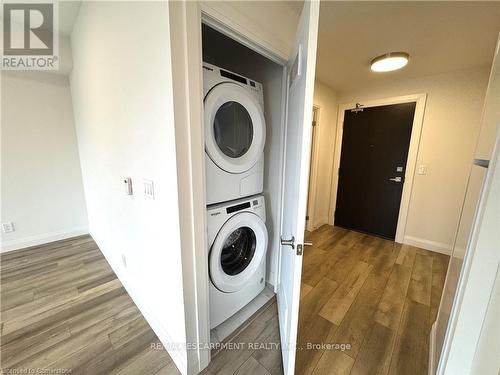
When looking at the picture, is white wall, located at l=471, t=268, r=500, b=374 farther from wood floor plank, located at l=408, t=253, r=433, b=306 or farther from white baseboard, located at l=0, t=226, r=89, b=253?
white baseboard, located at l=0, t=226, r=89, b=253

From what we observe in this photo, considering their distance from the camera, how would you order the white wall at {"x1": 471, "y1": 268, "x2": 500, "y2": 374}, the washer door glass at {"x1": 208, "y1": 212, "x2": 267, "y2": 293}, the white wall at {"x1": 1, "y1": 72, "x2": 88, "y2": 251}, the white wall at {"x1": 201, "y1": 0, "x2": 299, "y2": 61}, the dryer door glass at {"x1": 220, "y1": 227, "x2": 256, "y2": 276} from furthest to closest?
1. the white wall at {"x1": 1, "y1": 72, "x2": 88, "y2": 251}
2. the dryer door glass at {"x1": 220, "y1": 227, "x2": 256, "y2": 276}
3. the washer door glass at {"x1": 208, "y1": 212, "x2": 267, "y2": 293}
4. the white wall at {"x1": 201, "y1": 0, "x2": 299, "y2": 61}
5. the white wall at {"x1": 471, "y1": 268, "x2": 500, "y2": 374}

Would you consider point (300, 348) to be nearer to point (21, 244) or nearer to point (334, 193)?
point (334, 193)

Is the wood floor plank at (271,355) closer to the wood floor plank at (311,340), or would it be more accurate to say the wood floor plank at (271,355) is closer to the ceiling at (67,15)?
the wood floor plank at (311,340)

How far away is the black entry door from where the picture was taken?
2658 millimetres

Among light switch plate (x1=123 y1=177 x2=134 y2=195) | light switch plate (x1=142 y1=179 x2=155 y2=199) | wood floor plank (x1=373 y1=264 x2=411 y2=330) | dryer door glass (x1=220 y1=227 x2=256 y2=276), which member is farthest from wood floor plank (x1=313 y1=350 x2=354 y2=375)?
light switch plate (x1=123 y1=177 x2=134 y2=195)

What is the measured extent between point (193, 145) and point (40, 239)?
10.3ft

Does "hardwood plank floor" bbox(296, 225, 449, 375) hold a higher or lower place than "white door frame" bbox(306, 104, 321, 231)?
lower

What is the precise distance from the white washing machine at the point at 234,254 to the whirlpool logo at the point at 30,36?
7.99ft

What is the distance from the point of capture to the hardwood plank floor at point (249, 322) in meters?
1.19

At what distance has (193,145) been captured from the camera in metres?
0.88

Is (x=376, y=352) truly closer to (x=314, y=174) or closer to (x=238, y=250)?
(x=238, y=250)

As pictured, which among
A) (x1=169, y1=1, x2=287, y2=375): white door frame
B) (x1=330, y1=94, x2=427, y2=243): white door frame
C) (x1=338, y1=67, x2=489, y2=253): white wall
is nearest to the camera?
(x1=169, y1=1, x2=287, y2=375): white door frame

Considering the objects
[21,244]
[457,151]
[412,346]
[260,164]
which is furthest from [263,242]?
[21,244]

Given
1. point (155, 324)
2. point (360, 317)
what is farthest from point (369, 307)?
point (155, 324)
